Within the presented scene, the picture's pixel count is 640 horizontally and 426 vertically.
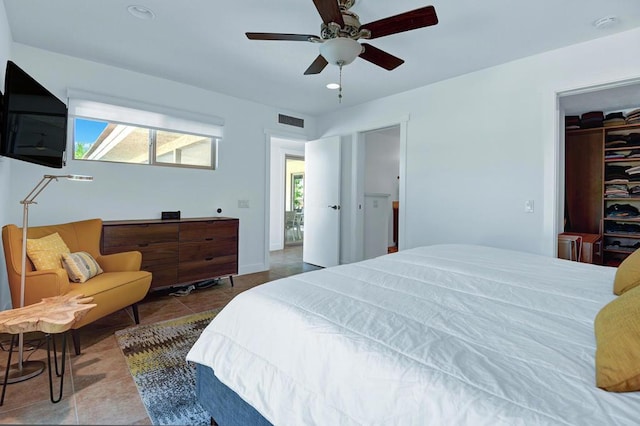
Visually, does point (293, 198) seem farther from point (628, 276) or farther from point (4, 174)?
point (628, 276)

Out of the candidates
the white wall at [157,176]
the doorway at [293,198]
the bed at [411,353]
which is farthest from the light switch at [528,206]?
the doorway at [293,198]

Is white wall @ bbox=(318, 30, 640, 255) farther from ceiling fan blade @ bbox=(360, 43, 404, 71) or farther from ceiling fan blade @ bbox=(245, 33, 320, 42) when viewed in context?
ceiling fan blade @ bbox=(245, 33, 320, 42)

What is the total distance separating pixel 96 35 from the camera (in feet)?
9.05

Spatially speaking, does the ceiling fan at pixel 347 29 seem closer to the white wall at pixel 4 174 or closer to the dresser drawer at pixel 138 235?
the white wall at pixel 4 174

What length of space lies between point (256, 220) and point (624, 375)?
4318 millimetres

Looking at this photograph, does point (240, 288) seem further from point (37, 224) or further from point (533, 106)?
point (533, 106)

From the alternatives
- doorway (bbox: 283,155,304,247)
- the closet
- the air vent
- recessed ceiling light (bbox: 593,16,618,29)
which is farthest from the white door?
the closet

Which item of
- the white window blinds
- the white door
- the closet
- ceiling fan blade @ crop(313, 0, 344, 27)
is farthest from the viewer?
the white door

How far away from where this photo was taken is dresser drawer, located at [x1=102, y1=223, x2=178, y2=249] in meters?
3.03

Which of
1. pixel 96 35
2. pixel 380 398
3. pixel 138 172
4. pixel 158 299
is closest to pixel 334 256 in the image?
pixel 158 299

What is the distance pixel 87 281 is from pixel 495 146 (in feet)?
12.8

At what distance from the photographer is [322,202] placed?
5.09 m

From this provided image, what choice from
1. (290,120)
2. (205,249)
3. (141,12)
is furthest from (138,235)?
(290,120)

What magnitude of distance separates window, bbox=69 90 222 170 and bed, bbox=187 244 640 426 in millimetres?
3031
